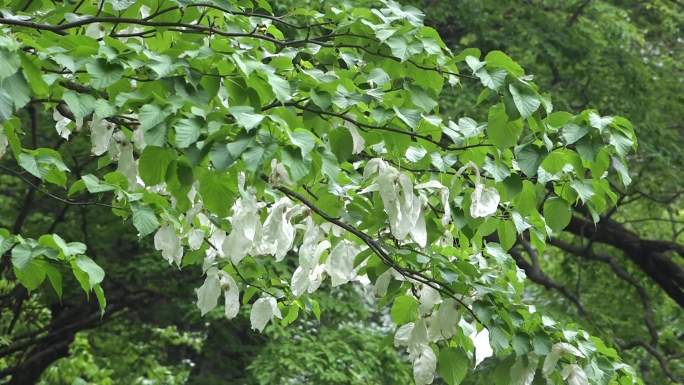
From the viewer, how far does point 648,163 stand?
7.44m

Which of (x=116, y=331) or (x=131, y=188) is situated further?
(x=116, y=331)

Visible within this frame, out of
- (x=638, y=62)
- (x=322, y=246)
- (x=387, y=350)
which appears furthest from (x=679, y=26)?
(x=322, y=246)

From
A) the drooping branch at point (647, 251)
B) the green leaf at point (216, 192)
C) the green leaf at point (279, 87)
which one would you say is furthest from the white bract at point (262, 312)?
the drooping branch at point (647, 251)

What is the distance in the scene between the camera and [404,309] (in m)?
2.97

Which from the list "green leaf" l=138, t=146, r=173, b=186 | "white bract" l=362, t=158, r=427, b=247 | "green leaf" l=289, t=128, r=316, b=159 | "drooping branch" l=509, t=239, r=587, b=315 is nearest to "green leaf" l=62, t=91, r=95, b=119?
"green leaf" l=138, t=146, r=173, b=186

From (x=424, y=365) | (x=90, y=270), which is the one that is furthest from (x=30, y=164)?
(x=424, y=365)

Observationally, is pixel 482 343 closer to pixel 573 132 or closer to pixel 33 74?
pixel 573 132

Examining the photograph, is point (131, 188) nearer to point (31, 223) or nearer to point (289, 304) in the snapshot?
point (289, 304)

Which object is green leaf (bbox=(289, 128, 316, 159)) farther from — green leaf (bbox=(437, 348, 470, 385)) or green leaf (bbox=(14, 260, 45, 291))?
green leaf (bbox=(437, 348, 470, 385))

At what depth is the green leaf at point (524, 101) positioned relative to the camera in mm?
2330

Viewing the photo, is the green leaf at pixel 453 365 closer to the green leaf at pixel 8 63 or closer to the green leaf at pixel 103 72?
the green leaf at pixel 103 72

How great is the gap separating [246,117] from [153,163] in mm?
375

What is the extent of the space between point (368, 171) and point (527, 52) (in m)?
5.38

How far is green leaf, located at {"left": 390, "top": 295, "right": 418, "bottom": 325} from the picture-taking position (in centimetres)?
295
